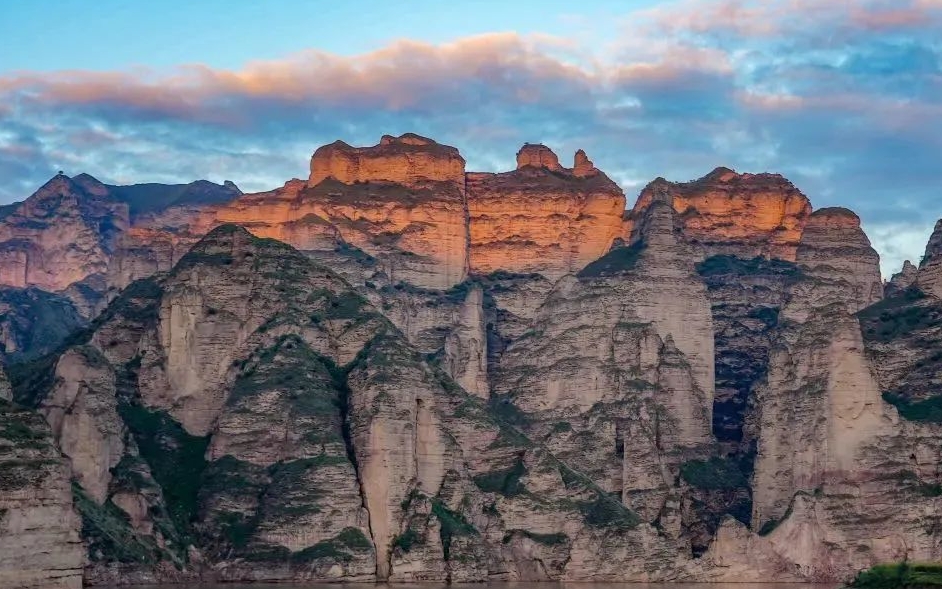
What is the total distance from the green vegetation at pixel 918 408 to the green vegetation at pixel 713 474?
14.7 meters

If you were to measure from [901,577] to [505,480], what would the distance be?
172ft

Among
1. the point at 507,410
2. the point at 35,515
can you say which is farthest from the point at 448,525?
the point at 35,515

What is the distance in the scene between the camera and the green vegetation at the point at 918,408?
17350cm

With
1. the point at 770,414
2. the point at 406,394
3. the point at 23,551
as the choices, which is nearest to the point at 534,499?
the point at 406,394

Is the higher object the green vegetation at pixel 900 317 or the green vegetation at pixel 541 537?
the green vegetation at pixel 900 317

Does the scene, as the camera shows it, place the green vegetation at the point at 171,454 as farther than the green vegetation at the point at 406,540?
Yes

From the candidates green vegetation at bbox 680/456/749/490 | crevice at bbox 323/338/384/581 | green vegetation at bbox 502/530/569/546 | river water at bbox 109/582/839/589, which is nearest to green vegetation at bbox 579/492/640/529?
green vegetation at bbox 502/530/569/546

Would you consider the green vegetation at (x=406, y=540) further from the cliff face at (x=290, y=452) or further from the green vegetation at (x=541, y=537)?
the green vegetation at (x=541, y=537)

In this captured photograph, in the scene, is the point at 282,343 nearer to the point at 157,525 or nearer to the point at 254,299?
the point at 254,299

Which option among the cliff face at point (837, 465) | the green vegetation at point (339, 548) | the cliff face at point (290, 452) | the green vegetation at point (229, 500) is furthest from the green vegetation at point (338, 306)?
the cliff face at point (837, 465)

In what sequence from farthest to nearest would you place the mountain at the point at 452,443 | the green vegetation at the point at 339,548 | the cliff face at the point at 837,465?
the cliff face at the point at 837,465 → the mountain at the point at 452,443 → the green vegetation at the point at 339,548

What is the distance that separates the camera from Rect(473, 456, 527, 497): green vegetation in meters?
162

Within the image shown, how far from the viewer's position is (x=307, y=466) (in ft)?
497

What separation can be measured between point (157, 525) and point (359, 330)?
83.2 feet
